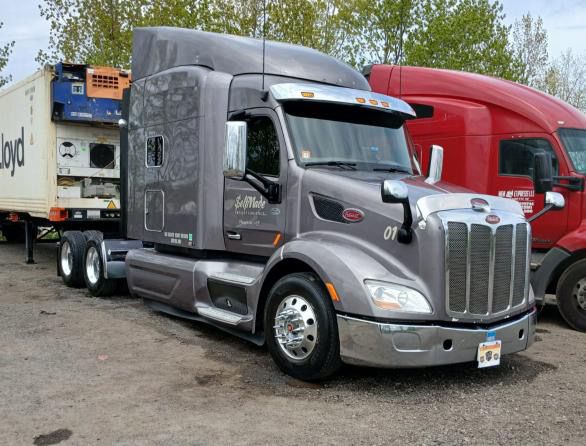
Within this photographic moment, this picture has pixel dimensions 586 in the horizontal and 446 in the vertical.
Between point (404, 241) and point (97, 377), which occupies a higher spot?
point (404, 241)

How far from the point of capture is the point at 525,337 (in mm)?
5496

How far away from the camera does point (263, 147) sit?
246 inches

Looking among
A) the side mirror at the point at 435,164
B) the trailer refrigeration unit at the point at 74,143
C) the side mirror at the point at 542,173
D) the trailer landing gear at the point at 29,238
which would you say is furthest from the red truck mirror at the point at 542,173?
the trailer landing gear at the point at 29,238

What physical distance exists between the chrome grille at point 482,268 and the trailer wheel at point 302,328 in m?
0.97

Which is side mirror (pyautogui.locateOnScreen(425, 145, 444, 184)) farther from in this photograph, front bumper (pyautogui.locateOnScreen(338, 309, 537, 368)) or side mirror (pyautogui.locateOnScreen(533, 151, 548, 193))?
front bumper (pyautogui.locateOnScreen(338, 309, 537, 368))

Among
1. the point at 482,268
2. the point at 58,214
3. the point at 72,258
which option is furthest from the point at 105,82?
the point at 482,268

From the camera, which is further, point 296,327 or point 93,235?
point 93,235

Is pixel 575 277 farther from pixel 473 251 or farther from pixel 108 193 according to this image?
pixel 108 193

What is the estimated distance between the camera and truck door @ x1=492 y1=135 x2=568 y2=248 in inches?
326

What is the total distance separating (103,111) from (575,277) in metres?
7.74

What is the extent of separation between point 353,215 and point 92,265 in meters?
5.78

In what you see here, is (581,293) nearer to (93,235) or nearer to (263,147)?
(263,147)

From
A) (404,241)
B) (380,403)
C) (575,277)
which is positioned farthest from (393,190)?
(575,277)

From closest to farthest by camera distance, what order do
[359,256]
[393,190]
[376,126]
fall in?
1. [393,190]
2. [359,256]
3. [376,126]
